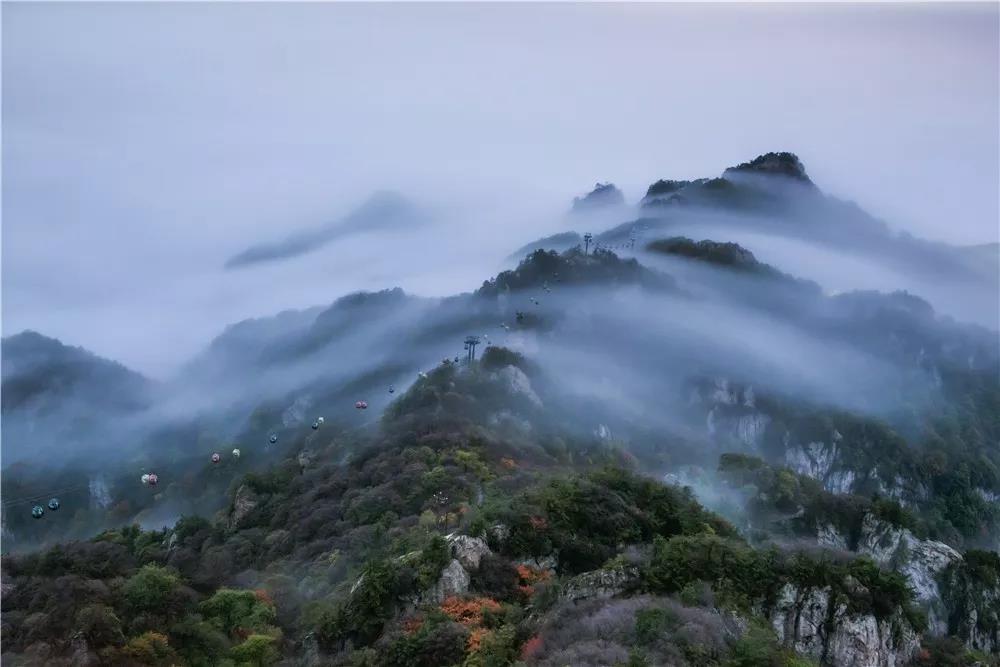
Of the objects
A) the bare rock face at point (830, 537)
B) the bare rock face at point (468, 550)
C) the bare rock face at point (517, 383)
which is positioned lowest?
the bare rock face at point (830, 537)

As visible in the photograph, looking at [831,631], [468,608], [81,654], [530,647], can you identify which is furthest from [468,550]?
[81,654]

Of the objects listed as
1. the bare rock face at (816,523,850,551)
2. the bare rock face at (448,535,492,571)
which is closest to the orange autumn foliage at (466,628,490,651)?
the bare rock face at (448,535,492,571)

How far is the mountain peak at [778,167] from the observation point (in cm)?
17925

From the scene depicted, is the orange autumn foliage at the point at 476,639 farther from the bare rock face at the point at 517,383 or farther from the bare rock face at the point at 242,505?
the bare rock face at the point at 517,383

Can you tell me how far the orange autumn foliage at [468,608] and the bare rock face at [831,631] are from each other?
37.2ft

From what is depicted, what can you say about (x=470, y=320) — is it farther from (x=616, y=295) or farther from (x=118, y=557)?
(x=118, y=557)

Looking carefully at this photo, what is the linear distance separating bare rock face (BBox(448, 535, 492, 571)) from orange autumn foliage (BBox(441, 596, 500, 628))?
2.34 metres

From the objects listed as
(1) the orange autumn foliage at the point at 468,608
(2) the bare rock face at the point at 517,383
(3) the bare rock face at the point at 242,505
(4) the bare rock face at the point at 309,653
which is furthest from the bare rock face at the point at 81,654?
(2) the bare rock face at the point at 517,383

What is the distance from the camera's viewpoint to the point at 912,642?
3912 cm

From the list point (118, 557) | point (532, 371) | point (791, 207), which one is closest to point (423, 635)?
point (118, 557)

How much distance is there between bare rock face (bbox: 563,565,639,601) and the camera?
37156 mm

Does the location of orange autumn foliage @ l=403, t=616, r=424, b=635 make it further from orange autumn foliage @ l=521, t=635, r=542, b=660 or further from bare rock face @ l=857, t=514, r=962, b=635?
bare rock face @ l=857, t=514, r=962, b=635

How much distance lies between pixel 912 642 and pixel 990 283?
160955 mm

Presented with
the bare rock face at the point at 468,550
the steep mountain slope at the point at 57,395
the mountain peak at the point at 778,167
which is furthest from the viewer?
the mountain peak at the point at 778,167
